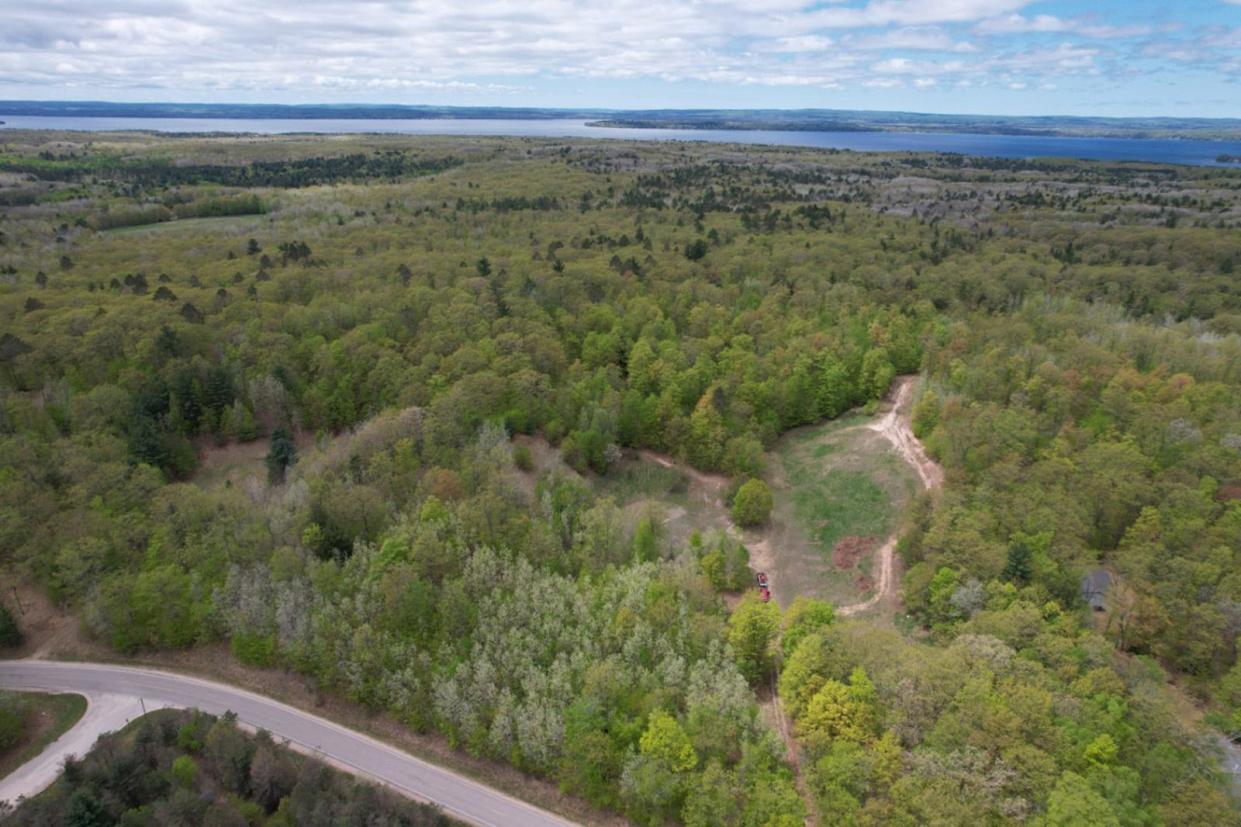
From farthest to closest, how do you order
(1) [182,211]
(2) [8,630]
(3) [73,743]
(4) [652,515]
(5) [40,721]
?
(1) [182,211] → (4) [652,515] → (2) [8,630] → (5) [40,721] → (3) [73,743]

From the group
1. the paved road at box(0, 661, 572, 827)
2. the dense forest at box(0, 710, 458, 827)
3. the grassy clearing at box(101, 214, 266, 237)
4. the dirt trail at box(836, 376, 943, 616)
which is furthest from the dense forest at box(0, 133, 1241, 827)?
the grassy clearing at box(101, 214, 266, 237)

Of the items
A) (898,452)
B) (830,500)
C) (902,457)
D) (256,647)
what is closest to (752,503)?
(830,500)

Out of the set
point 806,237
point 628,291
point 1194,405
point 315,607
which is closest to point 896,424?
point 1194,405

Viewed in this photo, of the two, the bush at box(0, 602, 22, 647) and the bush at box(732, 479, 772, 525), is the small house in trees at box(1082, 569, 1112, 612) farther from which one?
the bush at box(0, 602, 22, 647)

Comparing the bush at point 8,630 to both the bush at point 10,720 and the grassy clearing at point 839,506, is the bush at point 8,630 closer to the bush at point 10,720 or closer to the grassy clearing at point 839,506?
the bush at point 10,720

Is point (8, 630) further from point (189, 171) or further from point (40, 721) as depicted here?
point (189, 171)

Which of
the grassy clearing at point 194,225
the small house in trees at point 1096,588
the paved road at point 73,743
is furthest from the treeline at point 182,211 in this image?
the small house in trees at point 1096,588
